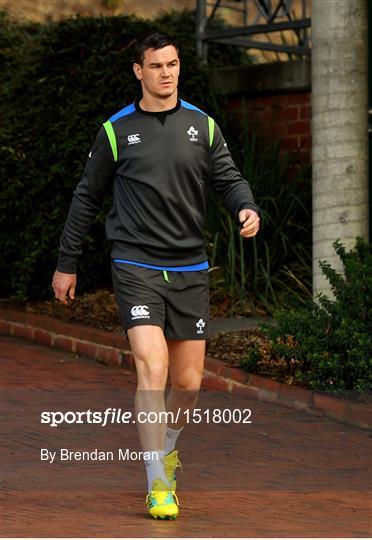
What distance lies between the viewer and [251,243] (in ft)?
37.7

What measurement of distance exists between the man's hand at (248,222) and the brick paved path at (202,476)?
3.95 ft

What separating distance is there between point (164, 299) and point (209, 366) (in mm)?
3491

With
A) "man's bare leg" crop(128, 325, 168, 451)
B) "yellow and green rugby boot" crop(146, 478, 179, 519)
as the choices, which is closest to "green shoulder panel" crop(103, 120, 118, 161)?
"man's bare leg" crop(128, 325, 168, 451)

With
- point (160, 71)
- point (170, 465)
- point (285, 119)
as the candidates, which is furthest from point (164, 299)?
point (285, 119)

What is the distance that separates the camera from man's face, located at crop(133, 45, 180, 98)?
605 cm

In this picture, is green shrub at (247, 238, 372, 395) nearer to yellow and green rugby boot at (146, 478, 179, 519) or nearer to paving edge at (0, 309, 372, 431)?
paving edge at (0, 309, 372, 431)

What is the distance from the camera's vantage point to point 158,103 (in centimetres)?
609

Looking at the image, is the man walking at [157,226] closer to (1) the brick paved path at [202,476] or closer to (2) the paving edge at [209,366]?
(1) the brick paved path at [202,476]

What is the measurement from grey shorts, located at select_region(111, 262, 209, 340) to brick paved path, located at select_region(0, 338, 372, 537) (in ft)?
2.64

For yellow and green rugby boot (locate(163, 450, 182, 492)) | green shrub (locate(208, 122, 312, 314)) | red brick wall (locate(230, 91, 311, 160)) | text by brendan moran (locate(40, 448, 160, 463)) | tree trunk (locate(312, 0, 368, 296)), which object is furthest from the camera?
red brick wall (locate(230, 91, 311, 160))

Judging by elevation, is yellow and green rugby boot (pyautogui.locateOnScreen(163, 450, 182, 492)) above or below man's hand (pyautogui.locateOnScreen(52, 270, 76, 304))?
below

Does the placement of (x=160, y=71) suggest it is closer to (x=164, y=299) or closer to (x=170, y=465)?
(x=164, y=299)

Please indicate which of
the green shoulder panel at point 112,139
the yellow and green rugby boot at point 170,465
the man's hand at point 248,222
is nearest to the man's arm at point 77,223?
the green shoulder panel at point 112,139

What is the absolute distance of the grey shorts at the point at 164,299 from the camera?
19.6ft
